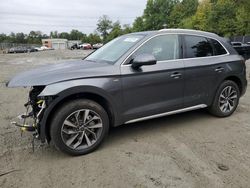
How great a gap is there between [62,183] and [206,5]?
4894 cm

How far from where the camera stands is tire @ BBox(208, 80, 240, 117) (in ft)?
16.1

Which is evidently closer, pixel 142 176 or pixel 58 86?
pixel 142 176

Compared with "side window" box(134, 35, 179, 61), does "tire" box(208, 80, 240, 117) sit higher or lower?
lower

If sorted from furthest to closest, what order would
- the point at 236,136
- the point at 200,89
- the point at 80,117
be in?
the point at 200,89, the point at 236,136, the point at 80,117

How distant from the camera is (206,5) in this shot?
46406 millimetres

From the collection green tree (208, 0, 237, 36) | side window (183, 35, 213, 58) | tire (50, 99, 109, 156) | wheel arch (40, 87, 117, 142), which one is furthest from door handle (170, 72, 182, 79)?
green tree (208, 0, 237, 36)

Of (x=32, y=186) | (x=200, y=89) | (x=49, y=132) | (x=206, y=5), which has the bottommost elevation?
(x=32, y=186)

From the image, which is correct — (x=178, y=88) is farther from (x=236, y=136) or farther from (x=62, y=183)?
(x=62, y=183)

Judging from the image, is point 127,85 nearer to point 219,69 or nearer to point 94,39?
point 219,69

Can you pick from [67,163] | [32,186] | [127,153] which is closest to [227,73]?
[127,153]

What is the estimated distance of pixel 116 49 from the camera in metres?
4.34

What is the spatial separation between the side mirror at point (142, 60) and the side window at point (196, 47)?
0.88 m

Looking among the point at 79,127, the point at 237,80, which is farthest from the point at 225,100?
the point at 79,127

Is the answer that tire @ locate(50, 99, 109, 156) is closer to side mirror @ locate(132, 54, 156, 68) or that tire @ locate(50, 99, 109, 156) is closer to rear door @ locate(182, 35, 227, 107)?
side mirror @ locate(132, 54, 156, 68)
